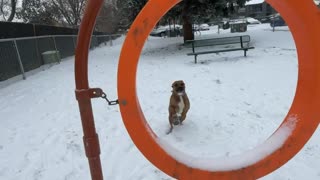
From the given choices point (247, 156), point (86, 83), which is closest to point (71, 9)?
point (86, 83)

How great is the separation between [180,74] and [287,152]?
676cm

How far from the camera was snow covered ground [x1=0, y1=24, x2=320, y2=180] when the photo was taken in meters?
3.60

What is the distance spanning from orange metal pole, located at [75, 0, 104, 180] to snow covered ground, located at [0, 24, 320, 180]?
1.20 meters

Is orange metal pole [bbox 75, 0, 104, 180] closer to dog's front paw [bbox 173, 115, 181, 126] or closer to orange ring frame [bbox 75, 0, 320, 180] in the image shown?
orange ring frame [bbox 75, 0, 320, 180]

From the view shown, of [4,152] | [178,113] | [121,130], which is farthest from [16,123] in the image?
[178,113]

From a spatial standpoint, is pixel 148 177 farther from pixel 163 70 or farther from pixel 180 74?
pixel 163 70

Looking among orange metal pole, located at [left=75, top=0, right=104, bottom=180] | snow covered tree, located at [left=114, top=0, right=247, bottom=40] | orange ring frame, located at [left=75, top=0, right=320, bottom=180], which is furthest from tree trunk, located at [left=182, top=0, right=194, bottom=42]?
orange metal pole, located at [left=75, top=0, right=104, bottom=180]

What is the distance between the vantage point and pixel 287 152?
2162 millimetres

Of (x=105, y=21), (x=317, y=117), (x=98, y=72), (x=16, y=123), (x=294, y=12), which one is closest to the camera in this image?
(x=294, y=12)

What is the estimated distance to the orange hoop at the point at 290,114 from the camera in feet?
6.42

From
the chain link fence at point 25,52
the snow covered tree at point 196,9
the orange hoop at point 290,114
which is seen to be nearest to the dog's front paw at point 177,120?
the orange hoop at point 290,114

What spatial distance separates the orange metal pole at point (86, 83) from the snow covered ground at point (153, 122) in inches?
47.3

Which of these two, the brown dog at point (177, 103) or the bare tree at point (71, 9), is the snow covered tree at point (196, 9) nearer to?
the brown dog at point (177, 103)

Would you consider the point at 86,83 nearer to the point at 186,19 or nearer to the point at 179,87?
the point at 179,87
